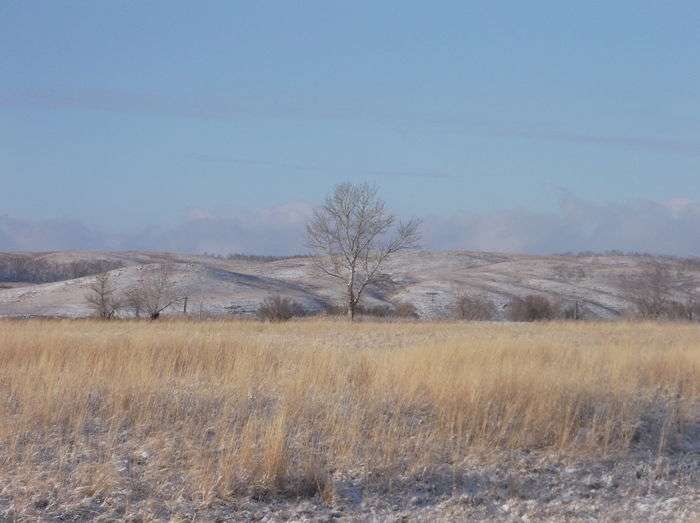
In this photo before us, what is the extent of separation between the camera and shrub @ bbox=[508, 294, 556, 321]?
153 ft

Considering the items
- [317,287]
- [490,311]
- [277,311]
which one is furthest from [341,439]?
[317,287]

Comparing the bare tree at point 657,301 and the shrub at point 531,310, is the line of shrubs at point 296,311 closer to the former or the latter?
the shrub at point 531,310

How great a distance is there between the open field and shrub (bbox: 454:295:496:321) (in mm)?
35453

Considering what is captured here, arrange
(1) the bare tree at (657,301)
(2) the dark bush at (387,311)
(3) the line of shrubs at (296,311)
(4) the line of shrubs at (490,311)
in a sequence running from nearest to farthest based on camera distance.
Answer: (3) the line of shrubs at (296,311)
(4) the line of shrubs at (490,311)
(1) the bare tree at (657,301)
(2) the dark bush at (387,311)

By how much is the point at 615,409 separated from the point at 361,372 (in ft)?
12.1

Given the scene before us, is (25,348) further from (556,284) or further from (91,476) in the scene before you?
(556,284)

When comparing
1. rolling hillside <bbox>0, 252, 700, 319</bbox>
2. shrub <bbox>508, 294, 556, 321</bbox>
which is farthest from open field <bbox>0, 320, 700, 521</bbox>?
shrub <bbox>508, 294, 556, 321</bbox>

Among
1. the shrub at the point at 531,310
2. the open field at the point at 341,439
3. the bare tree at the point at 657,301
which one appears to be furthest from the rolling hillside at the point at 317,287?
the open field at the point at 341,439

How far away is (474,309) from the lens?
168 feet

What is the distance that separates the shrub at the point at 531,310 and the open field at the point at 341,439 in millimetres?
33159

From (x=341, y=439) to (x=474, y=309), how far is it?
4273 cm

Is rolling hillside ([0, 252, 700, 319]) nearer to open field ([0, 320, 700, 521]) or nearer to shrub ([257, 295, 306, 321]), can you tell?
shrub ([257, 295, 306, 321])

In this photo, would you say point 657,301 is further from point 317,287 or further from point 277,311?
point 317,287

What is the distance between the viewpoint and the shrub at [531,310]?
4672 cm
